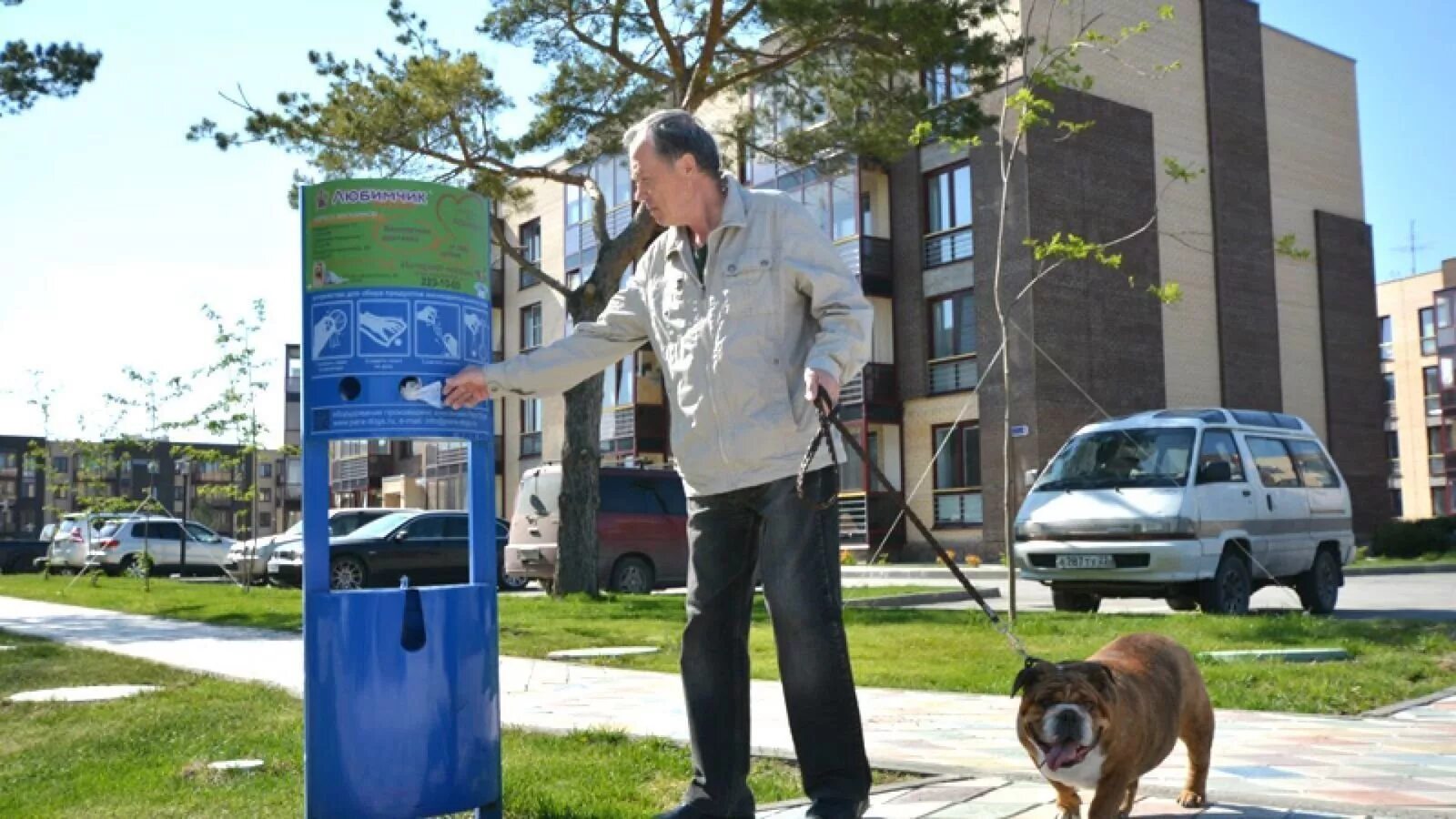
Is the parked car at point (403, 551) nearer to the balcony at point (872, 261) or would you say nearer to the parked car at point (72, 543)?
the balcony at point (872, 261)

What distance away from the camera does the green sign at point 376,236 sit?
4.32m

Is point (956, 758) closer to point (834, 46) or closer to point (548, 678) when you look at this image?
point (548, 678)

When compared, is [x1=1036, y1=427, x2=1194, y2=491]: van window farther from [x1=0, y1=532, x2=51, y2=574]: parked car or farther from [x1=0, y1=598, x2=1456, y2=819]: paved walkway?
[x1=0, y1=532, x2=51, y2=574]: parked car

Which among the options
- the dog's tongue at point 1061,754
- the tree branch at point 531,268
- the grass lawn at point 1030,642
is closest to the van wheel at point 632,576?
the grass lawn at point 1030,642

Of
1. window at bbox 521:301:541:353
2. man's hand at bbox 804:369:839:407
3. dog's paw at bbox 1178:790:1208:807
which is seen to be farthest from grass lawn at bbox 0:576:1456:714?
window at bbox 521:301:541:353

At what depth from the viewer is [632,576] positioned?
70.8ft

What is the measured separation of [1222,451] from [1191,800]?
9863 mm

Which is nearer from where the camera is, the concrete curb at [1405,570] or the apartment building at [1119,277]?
the concrete curb at [1405,570]

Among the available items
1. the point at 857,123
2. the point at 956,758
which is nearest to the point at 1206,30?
the point at 857,123

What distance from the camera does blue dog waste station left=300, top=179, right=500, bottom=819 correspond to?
Result: 13.2ft

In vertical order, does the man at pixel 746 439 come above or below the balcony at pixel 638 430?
below

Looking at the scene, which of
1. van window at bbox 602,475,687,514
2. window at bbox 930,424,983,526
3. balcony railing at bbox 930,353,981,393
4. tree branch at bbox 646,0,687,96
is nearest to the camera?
tree branch at bbox 646,0,687,96

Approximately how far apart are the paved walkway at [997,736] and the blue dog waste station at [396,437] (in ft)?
4.49

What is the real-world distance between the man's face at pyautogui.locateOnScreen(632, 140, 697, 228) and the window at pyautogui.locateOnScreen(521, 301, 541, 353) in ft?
146
